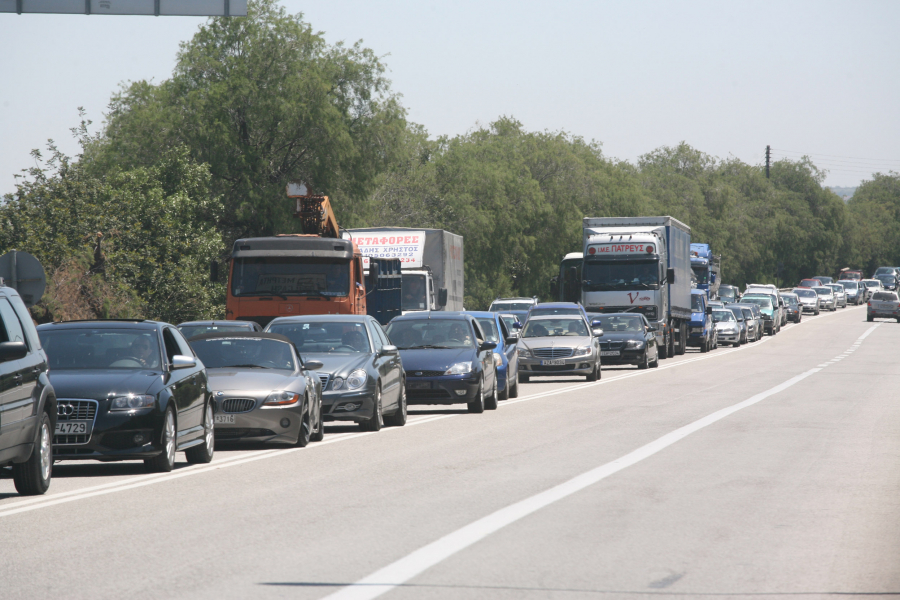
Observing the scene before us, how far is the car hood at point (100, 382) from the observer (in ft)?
39.4

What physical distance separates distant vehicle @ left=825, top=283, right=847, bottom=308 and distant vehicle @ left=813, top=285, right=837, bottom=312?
2529 mm

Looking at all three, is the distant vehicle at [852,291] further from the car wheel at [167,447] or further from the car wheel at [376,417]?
the car wheel at [167,447]

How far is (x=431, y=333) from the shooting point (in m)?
21.4

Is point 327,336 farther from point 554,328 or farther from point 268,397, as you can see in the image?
point 554,328

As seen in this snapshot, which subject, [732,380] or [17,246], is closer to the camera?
[732,380]

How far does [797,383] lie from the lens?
2884 cm

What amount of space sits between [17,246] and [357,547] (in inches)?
1141

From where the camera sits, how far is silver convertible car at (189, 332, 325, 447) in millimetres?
14633

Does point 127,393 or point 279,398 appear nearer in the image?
point 127,393

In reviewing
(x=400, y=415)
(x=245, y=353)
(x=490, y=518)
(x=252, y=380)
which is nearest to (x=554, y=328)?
(x=400, y=415)

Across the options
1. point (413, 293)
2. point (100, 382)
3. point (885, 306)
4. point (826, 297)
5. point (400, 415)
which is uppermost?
point (413, 293)

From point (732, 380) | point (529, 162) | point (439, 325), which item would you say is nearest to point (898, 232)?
point (529, 162)

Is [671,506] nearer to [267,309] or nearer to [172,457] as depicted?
[172,457]

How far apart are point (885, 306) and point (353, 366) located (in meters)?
66.0
